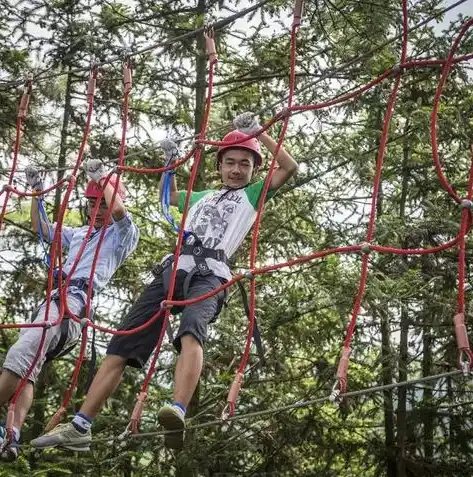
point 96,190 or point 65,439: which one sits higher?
point 96,190

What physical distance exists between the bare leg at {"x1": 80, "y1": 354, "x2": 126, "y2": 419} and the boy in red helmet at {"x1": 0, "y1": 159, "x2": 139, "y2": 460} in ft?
1.10

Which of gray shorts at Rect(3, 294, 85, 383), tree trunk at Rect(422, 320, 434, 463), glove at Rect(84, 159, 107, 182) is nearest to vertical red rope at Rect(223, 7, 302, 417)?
glove at Rect(84, 159, 107, 182)

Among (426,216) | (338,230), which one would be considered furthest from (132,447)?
(426,216)

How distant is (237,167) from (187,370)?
0.86 m

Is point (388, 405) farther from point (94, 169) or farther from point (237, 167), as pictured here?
point (94, 169)

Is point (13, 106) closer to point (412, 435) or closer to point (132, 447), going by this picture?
point (132, 447)

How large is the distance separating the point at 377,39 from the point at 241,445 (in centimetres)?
276

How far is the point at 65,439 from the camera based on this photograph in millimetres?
2961

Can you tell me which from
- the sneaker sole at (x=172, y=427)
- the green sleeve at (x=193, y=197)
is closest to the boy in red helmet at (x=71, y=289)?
the green sleeve at (x=193, y=197)

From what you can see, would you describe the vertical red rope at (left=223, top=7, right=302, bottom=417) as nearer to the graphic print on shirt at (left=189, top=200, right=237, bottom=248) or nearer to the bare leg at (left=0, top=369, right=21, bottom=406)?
the graphic print on shirt at (left=189, top=200, right=237, bottom=248)

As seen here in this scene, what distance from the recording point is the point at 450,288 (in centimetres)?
534

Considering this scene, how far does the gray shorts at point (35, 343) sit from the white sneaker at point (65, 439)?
0.35 meters

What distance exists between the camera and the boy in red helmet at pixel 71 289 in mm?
3256

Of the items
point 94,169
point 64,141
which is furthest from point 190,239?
point 64,141
